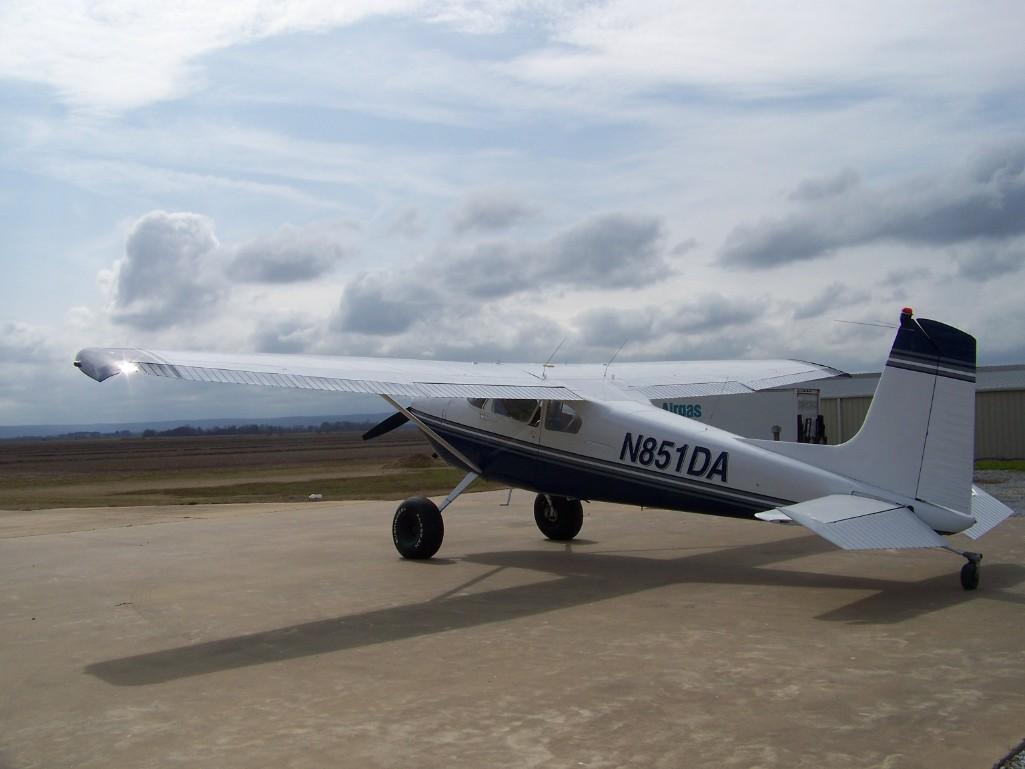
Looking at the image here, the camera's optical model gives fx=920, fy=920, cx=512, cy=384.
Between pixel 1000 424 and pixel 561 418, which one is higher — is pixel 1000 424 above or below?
below

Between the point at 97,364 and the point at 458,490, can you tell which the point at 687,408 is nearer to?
the point at 458,490

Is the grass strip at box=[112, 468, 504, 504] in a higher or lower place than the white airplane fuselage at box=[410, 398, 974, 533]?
lower

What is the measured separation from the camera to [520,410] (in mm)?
11461

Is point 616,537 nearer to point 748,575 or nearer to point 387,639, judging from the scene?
point 748,575

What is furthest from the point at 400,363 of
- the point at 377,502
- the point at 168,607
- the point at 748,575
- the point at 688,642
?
the point at 377,502

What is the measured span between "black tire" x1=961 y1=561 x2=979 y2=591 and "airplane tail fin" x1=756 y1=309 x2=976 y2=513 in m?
0.66

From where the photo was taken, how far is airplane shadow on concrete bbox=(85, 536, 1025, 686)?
6.82 meters

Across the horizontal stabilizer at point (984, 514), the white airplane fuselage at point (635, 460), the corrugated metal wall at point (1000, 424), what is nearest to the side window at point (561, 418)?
the white airplane fuselage at point (635, 460)

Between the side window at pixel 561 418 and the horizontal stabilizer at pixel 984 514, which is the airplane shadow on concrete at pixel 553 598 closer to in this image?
the horizontal stabilizer at pixel 984 514

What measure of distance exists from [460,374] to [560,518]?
3169mm

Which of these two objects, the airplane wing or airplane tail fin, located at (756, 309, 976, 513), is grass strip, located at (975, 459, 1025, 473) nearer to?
the airplane wing

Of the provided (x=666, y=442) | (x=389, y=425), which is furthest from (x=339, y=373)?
(x=389, y=425)

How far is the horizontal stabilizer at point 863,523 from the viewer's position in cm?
742

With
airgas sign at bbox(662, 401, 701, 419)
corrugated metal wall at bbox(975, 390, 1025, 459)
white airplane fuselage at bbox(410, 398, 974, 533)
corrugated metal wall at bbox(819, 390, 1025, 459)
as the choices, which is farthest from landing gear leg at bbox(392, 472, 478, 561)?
corrugated metal wall at bbox(975, 390, 1025, 459)
